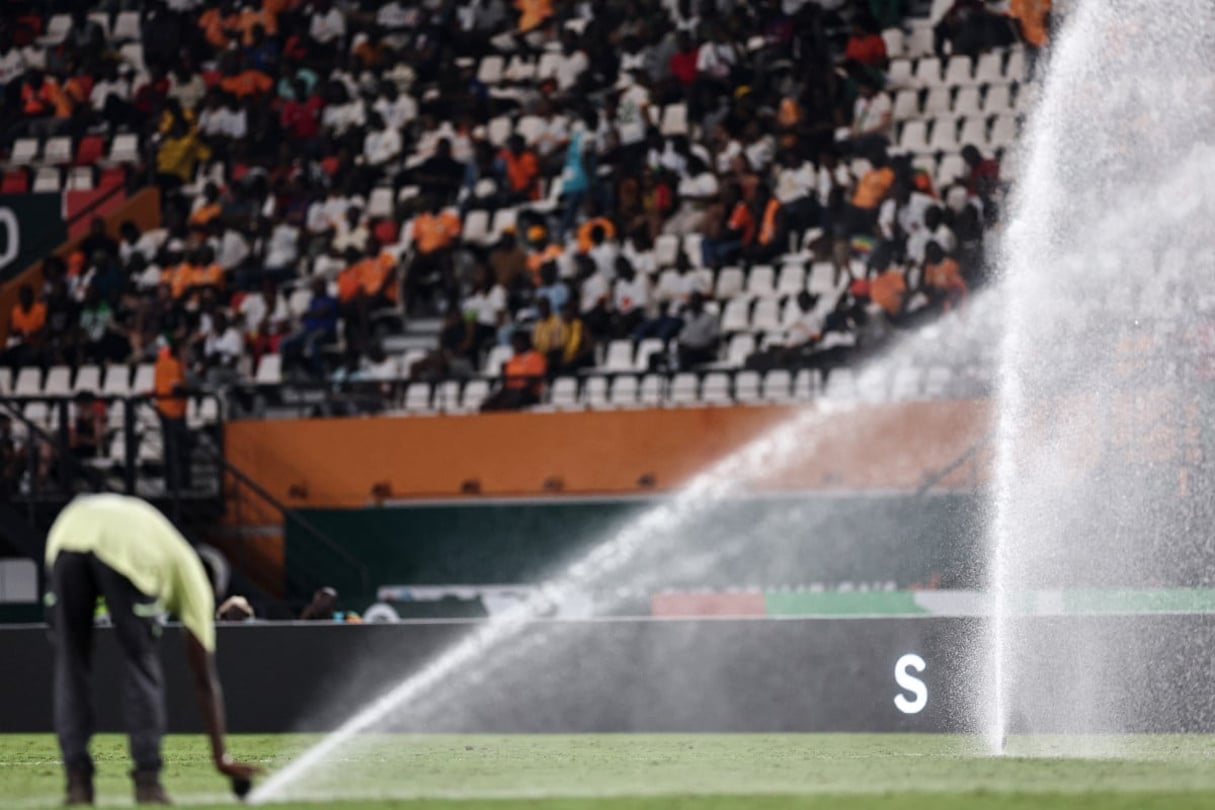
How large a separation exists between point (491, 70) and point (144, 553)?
2211cm

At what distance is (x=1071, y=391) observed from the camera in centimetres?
2175

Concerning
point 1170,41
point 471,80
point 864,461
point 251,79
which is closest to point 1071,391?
point 864,461

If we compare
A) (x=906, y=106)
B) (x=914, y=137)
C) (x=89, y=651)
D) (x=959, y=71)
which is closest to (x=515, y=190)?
(x=906, y=106)

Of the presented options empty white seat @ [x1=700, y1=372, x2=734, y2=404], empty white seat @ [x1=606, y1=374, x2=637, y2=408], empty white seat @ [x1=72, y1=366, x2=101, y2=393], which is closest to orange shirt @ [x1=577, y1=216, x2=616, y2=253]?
empty white seat @ [x1=606, y1=374, x2=637, y2=408]

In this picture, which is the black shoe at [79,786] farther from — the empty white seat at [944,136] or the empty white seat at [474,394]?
the empty white seat at [944,136]

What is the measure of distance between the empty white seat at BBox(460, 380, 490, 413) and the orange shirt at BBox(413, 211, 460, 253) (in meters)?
2.51

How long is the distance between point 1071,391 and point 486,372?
7561mm

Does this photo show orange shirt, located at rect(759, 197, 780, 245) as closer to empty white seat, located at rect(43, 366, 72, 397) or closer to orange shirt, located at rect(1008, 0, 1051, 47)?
orange shirt, located at rect(1008, 0, 1051, 47)

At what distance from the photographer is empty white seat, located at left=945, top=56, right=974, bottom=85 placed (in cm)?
2775

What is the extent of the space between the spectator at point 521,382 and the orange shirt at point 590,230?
5.74ft

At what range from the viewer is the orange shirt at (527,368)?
2561 centimetres

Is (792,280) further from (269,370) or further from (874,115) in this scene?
(269,370)

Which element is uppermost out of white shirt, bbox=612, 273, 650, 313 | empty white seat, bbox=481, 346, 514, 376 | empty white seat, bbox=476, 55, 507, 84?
empty white seat, bbox=476, 55, 507, 84

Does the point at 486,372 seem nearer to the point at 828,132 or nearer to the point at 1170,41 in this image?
the point at 828,132
